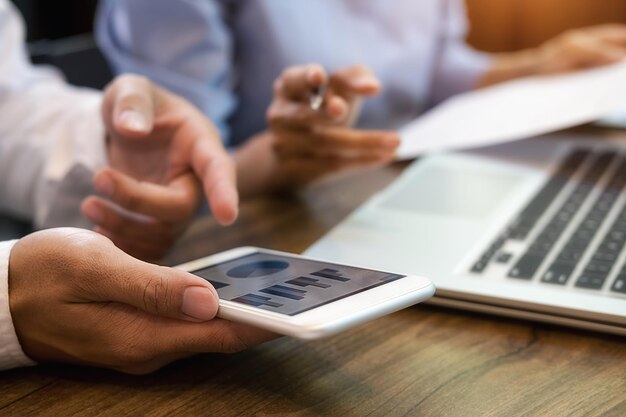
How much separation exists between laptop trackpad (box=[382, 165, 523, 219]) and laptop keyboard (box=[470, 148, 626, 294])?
0.04m

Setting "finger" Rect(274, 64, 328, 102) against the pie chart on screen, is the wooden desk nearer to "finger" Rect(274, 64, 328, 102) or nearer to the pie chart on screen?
the pie chart on screen

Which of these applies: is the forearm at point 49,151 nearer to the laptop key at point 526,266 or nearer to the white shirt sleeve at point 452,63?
the laptop key at point 526,266

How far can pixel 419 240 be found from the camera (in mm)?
596

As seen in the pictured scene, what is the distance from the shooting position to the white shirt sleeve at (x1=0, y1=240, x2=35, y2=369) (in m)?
0.43

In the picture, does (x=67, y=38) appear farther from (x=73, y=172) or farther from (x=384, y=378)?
(x=384, y=378)

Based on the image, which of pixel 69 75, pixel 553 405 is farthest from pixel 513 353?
pixel 69 75

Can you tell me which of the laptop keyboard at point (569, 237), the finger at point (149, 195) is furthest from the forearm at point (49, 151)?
the laptop keyboard at point (569, 237)

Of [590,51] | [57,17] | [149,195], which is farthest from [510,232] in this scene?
[57,17]

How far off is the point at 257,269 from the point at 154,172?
206 millimetres

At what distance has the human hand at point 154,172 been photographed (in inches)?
21.5

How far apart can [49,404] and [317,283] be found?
154 millimetres

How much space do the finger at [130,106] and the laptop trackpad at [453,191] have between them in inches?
9.0

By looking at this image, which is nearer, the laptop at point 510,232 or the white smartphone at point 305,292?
the white smartphone at point 305,292

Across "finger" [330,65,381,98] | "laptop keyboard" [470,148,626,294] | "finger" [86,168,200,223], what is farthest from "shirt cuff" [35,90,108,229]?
"laptop keyboard" [470,148,626,294]
